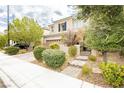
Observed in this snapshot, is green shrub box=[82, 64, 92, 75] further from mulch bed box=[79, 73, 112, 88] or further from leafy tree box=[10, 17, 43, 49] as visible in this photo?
leafy tree box=[10, 17, 43, 49]

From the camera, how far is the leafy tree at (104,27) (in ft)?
13.2

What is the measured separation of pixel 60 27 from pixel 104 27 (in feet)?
4.34

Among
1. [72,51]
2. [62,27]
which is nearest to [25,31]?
[62,27]

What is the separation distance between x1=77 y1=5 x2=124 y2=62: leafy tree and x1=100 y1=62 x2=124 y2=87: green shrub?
1.79ft

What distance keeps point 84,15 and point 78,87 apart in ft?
5.43

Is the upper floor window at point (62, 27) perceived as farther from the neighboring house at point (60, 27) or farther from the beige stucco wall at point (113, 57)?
the beige stucco wall at point (113, 57)

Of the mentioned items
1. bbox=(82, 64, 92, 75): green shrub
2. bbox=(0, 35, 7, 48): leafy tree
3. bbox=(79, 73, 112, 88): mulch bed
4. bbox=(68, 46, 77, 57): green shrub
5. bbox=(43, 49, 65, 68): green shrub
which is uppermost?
bbox=(0, 35, 7, 48): leafy tree

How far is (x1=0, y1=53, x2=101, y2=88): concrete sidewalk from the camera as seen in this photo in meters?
4.01

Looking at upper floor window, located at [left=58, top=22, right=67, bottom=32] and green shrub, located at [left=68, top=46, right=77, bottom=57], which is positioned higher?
upper floor window, located at [left=58, top=22, right=67, bottom=32]

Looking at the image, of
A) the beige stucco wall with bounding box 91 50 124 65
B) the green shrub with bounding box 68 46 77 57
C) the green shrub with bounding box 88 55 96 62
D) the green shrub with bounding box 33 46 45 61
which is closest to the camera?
the beige stucco wall with bounding box 91 50 124 65

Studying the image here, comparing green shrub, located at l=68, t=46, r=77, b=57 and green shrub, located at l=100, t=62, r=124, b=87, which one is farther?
green shrub, located at l=68, t=46, r=77, b=57

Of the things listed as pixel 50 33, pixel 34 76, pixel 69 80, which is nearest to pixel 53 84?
pixel 69 80

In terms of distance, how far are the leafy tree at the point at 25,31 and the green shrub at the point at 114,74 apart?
6.42 ft

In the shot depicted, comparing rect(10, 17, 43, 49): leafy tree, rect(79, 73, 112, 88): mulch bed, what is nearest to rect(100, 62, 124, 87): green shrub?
rect(79, 73, 112, 88): mulch bed
